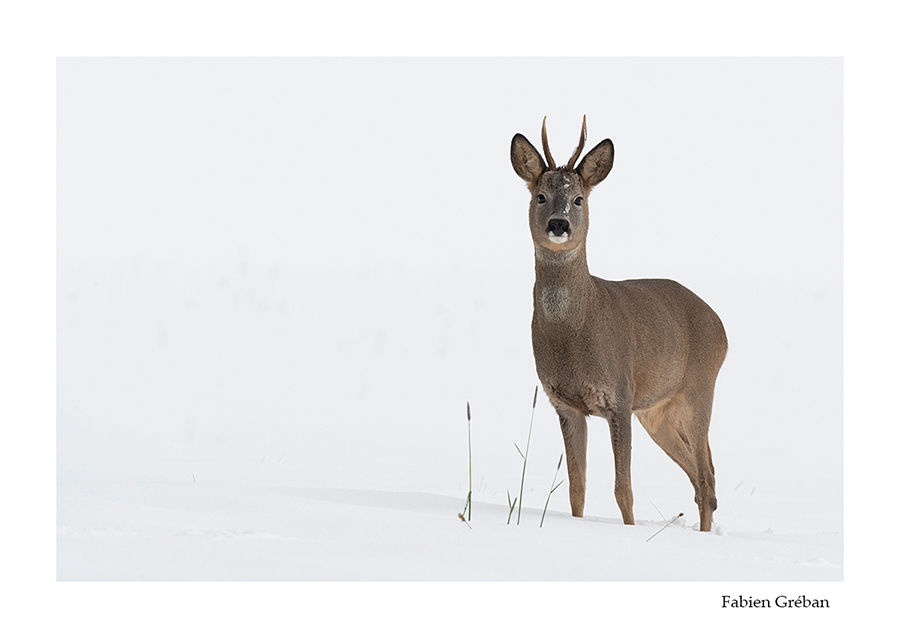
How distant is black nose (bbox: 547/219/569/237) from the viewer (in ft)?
22.9

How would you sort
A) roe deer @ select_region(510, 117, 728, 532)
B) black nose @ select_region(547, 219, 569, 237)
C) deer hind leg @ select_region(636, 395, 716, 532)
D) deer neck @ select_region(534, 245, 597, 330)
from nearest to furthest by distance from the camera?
black nose @ select_region(547, 219, 569, 237) → roe deer @ select_region(510, 117, 728, 532) → deer neck @ select_region(534, 245, 597, 330) → deer hind leg @ select_region(636, 395, 716, 532)

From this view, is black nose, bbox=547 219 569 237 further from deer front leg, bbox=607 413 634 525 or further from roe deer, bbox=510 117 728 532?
deer front leg, bbox=607 413 634 525

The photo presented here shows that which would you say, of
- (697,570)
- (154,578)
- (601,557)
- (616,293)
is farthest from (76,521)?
(616,293)

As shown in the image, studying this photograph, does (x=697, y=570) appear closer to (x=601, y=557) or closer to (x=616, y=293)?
(x=601, y=557)

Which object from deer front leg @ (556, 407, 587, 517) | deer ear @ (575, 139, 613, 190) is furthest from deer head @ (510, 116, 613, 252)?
deer front leg @ (556, 407, 587, 517)

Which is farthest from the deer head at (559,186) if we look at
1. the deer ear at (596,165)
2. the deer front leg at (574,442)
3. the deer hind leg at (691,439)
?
the deer hind leg at (691,439)

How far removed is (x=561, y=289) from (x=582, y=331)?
0.32 meters

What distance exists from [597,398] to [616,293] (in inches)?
38.8

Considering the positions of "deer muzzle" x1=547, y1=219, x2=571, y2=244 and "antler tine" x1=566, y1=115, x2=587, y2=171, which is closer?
"deer muzzle" x1=547, y1=219, x2=571, y2=244

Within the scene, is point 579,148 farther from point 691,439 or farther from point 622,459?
point 691,439

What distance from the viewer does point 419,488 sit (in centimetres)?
818

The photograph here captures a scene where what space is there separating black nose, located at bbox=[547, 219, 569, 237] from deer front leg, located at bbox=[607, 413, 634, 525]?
1235mm

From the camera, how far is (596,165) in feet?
24.1

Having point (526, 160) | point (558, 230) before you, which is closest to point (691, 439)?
point (558, 230)
